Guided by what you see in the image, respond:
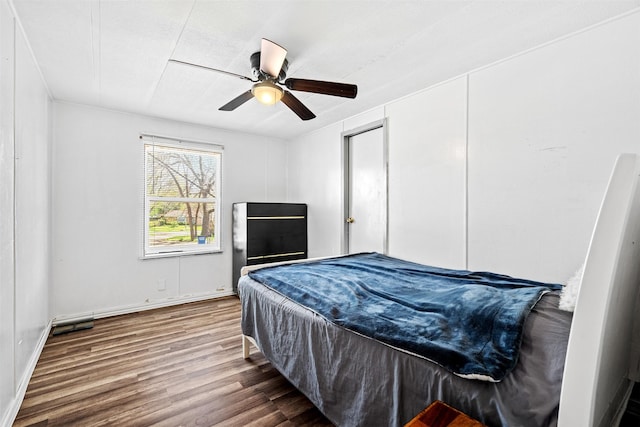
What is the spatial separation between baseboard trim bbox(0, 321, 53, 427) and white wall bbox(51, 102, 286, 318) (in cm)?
69

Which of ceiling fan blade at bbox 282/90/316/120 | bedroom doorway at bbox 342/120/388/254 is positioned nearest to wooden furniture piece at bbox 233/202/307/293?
bedroom doorway at bbox 342/120/388/254

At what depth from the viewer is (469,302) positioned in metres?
1.32

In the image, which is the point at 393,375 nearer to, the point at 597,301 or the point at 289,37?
the point at 597,301

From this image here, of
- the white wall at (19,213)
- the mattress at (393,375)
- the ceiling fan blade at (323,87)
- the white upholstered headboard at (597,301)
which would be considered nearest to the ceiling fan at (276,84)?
the ceiling fan blade at (323,87)

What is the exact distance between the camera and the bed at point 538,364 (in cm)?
78

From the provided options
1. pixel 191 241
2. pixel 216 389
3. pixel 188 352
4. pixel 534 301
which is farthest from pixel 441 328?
pixel 191 241

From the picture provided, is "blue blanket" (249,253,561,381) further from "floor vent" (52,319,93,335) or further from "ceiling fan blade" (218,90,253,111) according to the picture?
"floor vent" (52,319,93,335)

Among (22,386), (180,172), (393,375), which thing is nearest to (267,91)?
(393,375)

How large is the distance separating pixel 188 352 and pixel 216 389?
701 mm

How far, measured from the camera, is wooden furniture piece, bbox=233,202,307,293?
4.02 metres

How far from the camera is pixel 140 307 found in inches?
144

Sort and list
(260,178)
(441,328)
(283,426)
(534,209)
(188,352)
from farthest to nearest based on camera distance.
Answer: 1. (260,178)
2. (188,352)
3. (534,209)
4. (283,426)
5. (441,328)

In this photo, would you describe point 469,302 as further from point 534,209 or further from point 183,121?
point 183,121

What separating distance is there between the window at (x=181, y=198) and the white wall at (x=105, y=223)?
0.13m
